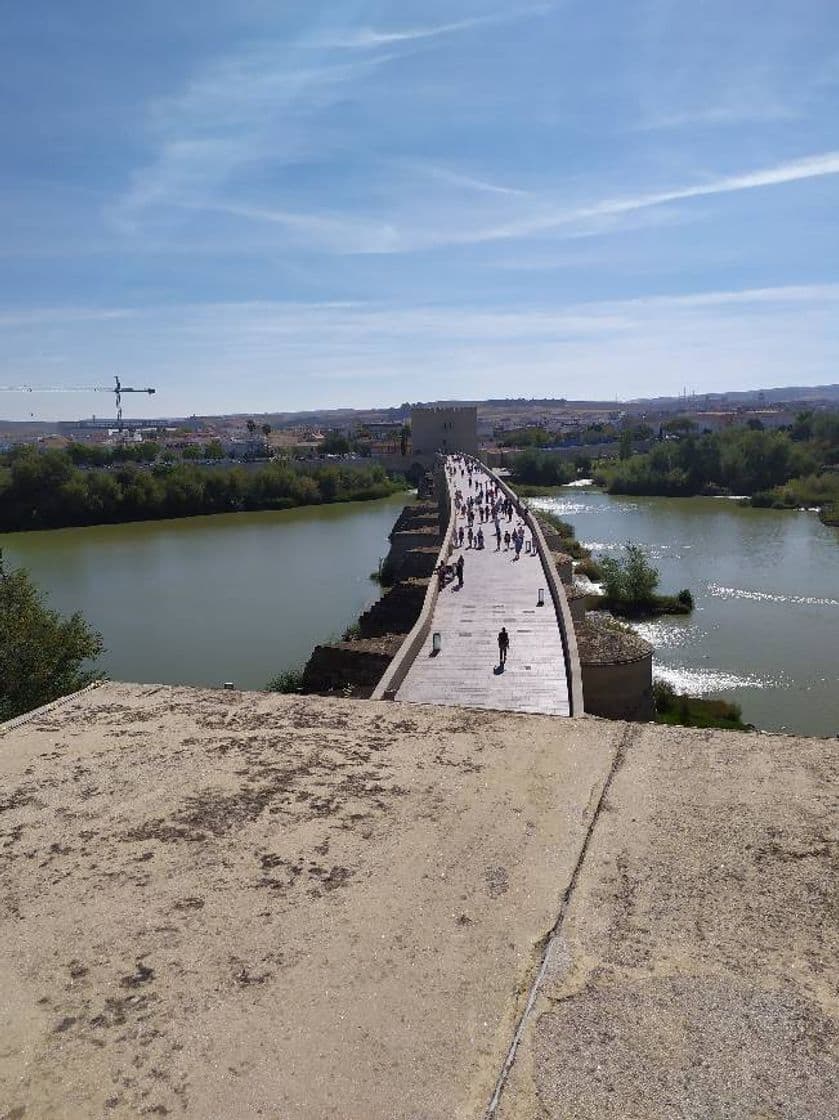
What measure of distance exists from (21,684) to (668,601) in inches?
491

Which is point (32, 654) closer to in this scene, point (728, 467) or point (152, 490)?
point (152, 490)

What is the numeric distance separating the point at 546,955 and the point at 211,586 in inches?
781

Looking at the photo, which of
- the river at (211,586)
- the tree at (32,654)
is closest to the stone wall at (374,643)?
the river at (211,586)

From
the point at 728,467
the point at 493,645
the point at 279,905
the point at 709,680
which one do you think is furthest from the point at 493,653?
the point at 728,467

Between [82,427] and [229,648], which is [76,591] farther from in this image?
[82,427]

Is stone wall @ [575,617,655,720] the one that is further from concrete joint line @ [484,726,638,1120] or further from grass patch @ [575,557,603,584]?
grass patch @ [575,557,603,584]

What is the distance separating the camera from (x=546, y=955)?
3.16m

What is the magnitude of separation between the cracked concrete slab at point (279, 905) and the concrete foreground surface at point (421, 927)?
0.01 metres

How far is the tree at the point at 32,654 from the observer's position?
10078mm

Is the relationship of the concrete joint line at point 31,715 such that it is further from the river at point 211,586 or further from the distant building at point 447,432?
the distant building at point 447,432

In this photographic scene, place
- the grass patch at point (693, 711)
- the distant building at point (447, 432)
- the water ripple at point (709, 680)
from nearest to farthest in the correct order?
the grass patch at point (693, 711) < the water ripple at point (709, 680) < the distant building at point (447, 432)

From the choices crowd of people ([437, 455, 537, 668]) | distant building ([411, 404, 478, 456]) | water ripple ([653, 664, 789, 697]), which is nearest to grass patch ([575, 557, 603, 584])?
crowd of people ([437, 455, 537, 668])

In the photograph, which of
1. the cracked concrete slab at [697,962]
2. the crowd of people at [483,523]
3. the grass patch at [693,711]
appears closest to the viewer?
the cracked concrete slab at [697,962]

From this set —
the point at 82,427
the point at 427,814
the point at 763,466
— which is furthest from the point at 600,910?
the point at 82,427
